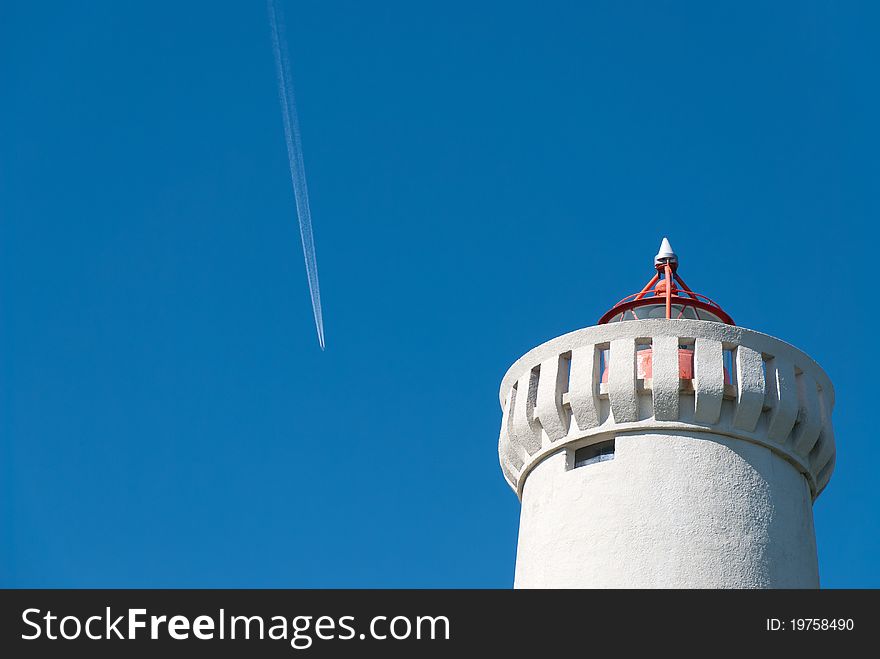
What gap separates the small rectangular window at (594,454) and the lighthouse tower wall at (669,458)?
0.02 meters

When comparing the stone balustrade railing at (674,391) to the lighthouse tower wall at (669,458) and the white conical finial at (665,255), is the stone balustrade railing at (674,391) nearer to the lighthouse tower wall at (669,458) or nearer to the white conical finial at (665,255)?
the lighthouse tower wall at (669,458)

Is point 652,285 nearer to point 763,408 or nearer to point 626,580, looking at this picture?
point 763,408

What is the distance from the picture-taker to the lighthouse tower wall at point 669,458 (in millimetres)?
25953

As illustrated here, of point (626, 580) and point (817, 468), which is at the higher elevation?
point (817, 468)

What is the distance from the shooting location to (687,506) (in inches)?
1031

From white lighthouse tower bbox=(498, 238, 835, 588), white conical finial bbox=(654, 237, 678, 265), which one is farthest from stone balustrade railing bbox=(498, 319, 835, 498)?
white conical finial bbox=(654, 237, 678, 265)

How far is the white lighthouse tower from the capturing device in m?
26.0

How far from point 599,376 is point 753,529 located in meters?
3.81
